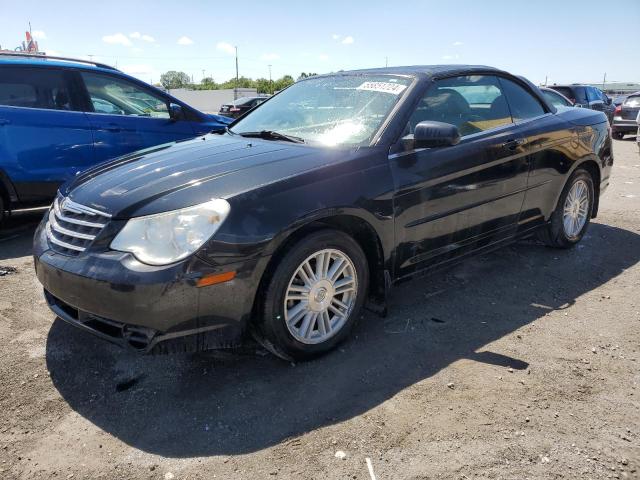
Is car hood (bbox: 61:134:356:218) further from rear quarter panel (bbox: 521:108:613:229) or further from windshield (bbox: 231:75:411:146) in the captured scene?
rear quarter panel (bbox: 521:108:613:229)

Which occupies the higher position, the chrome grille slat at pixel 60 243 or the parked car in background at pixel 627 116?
the parked car in background at pixel 627 116

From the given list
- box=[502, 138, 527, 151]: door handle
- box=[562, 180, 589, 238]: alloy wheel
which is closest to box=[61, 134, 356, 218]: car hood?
box=[502, 138, 527, 151]: door handle

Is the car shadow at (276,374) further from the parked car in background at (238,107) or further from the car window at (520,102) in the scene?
the parked car in background at (238,107)

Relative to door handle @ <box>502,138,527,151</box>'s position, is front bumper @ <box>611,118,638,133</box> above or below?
above

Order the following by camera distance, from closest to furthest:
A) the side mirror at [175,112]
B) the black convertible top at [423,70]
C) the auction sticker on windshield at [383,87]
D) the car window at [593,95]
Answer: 1. the auction sticker on windshield at [383,87]
2. the black convertible top at [423,70]
3. the side mirror at [175,112]
4. the car window at [593,95]

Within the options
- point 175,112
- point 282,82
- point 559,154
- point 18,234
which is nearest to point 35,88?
point 175,112

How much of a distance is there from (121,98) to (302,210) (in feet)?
13.0

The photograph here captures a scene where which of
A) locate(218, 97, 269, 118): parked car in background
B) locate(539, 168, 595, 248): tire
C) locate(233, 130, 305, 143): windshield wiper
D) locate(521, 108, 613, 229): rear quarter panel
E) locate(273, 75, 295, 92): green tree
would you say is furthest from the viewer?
locate(273, 75, 295, 92): green tree

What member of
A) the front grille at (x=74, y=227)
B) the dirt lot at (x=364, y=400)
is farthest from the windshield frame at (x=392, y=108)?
the front grille at (x=74, y=227)

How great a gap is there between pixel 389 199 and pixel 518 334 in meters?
1.21

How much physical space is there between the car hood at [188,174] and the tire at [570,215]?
2490 millimetres

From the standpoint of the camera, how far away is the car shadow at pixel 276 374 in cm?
249

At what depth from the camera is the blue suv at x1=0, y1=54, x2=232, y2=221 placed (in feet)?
16.8

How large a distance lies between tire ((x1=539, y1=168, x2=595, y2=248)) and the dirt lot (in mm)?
983
